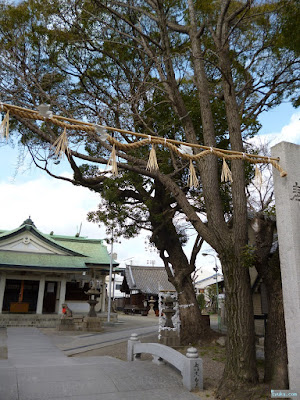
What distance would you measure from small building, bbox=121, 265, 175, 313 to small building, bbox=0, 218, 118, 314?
11573 millimetres

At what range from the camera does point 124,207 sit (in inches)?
488

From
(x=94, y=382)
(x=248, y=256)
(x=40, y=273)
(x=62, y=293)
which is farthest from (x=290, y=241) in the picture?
(x=40, y=273)

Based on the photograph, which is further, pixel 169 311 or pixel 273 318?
pixel 169 311

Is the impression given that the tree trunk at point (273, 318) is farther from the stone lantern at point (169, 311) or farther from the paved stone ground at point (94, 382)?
the stone lantern at point (169, 311)

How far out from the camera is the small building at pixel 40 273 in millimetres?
19125

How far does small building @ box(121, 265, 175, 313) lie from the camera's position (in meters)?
32.2

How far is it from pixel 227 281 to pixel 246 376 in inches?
62.3

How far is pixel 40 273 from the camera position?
20.1 m

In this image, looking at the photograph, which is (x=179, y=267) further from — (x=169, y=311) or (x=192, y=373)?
(x=192, y=373)

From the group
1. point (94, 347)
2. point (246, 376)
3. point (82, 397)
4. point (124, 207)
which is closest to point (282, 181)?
point (246, 376)

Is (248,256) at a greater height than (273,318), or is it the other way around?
(248,256)

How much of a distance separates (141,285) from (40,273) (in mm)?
15003

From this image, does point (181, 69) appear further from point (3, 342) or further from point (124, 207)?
point (3, 342)

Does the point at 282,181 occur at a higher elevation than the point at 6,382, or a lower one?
higher
